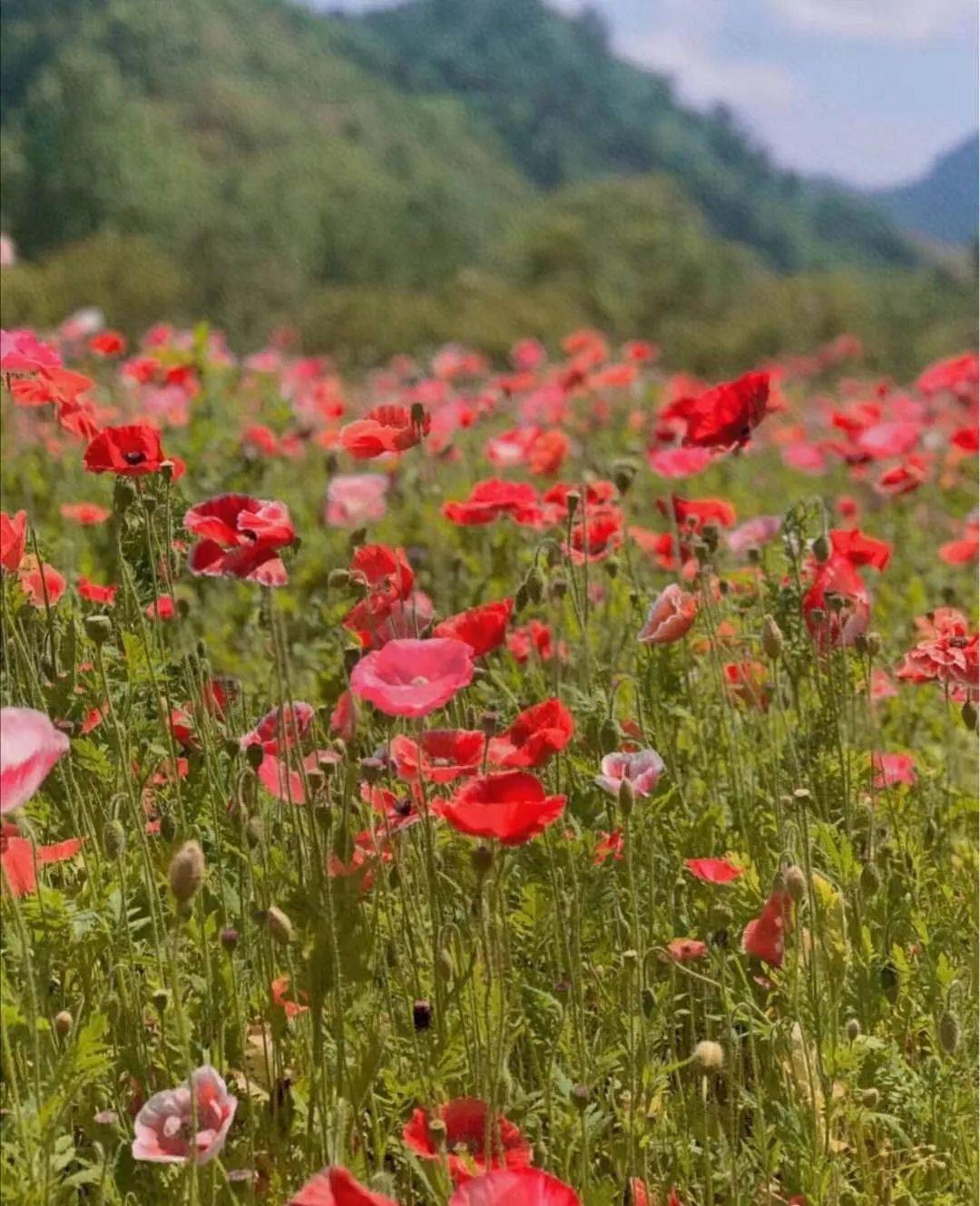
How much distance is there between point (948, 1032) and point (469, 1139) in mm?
526

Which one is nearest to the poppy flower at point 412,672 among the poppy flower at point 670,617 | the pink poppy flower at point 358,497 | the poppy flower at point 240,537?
the poppy flower at point 240,537

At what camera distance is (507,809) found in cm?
135

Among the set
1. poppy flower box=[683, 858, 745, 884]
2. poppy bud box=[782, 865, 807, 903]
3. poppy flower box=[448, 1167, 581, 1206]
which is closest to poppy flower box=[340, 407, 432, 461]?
poppy flower box=[683, 858, 745, 884]

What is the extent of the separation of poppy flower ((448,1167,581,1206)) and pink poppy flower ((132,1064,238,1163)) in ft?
0.97

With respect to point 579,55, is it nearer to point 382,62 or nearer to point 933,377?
point 382,62

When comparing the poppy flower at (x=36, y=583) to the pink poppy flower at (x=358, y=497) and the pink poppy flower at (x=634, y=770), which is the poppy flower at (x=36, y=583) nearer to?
the pink poppy flower at (x=634, y=770)

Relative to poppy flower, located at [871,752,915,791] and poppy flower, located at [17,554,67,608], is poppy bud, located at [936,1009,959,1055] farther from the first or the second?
poppy flower, located at [17,554,67,608]

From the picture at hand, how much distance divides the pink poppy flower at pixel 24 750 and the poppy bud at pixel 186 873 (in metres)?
0.13

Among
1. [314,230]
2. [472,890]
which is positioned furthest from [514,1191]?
[314,230]

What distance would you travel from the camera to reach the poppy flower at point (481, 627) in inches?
72.0

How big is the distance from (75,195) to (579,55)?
304 feet

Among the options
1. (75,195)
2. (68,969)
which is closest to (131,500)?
(68,969)

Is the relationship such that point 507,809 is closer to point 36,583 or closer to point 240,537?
point 240,537

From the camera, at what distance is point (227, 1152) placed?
165cm
